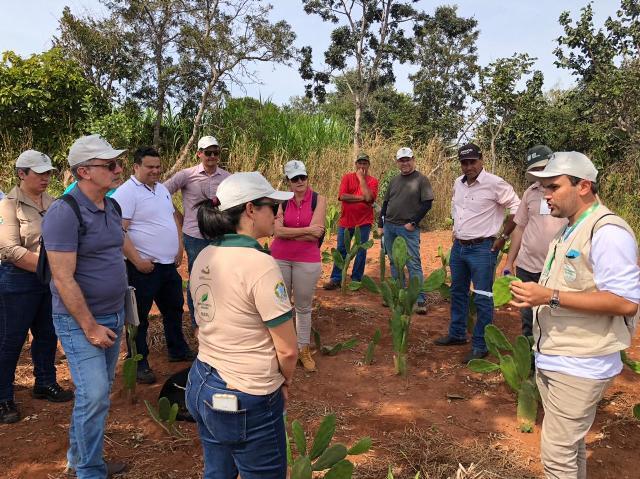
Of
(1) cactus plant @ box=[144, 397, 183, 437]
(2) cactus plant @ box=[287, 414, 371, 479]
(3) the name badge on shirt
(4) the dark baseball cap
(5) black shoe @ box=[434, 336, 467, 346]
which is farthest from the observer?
(5) black shoe @ box=[434, 336, 467, 346]

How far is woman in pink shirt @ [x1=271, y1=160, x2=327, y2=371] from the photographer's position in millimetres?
3686

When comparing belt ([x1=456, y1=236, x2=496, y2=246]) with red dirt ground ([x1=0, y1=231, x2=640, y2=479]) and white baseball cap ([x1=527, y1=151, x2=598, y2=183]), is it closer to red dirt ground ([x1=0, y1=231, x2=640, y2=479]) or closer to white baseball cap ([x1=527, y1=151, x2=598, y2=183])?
red dirt ground ([x1=0, y1=231, x2=640, y2=479])

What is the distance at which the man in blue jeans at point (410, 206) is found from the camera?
5.37m

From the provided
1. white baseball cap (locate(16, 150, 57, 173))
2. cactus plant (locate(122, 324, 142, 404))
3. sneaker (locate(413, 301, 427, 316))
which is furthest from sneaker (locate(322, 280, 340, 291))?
white baseball cap (locate(16, 150, 57, 173))

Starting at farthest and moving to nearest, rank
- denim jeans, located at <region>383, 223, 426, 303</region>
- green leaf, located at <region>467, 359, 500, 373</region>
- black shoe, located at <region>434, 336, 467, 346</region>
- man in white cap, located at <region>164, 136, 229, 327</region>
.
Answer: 1. denim jeans, located at <region>383, 223, 426, 303</region>
2. black shoe, located at <region>434, 336, 467, 346</region>
3. man in white cap, located at <region>164, 136, 229, 327</region>
4. green leaf, located at <region>467, 359, 500, 373</region>

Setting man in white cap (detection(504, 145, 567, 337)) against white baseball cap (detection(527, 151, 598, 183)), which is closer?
white baseball cap (detection(527, 151, 598, 183))

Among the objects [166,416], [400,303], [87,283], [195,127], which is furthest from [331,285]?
[195,127]

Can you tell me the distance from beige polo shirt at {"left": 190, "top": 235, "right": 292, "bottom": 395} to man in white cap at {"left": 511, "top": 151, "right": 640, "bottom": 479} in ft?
3.44

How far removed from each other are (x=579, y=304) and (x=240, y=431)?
1.35 metres

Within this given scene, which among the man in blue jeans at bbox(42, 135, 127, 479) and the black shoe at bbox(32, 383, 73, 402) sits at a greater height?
the man in blue jeans at bbox(42, 135, 127, 479)

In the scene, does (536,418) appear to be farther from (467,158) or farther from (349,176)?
(349,176)

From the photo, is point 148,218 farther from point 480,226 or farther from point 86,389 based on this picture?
point 480,226

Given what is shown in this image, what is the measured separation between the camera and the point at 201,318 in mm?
1803

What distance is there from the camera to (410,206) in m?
5.38
